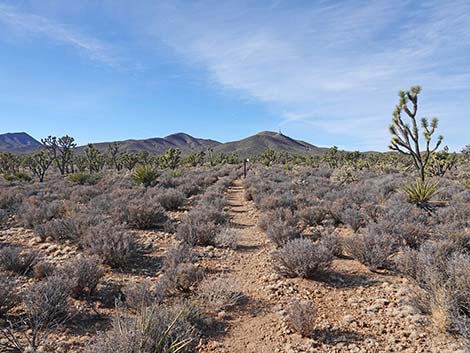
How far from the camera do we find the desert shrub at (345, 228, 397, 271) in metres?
5.54

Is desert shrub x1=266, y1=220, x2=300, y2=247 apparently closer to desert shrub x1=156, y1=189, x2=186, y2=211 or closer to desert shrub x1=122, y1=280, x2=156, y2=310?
desert shrub x1=122, y1=280, x2=156, y2=310

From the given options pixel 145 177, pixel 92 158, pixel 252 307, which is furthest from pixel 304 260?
pixel 92 158

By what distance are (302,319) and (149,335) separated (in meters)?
1.82

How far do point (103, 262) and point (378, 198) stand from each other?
9.82m

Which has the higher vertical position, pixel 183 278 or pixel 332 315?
pixel 183 278

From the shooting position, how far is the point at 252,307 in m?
4.50

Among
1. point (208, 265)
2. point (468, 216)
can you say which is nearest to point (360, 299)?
point (208, 265)

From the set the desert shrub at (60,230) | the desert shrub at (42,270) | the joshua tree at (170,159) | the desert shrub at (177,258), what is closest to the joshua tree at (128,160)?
the joshua tree at (170,159)

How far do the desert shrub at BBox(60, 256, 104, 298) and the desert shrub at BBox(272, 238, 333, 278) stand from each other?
3.09 meters

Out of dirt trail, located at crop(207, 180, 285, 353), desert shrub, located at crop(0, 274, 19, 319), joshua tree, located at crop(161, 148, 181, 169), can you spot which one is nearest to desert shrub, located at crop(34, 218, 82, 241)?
desert shrub, located at crop(0, 274, 19, 319)

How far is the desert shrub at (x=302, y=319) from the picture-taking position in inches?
146

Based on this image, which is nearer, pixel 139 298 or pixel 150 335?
pixel 150 335

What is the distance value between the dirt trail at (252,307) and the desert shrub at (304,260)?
43 cm

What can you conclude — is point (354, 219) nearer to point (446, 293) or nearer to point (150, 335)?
point (446, 293)
